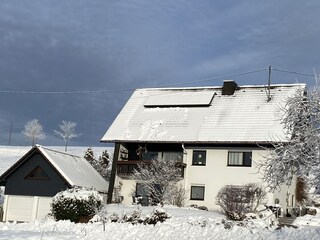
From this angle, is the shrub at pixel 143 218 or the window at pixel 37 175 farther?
the window at pixel 37 175

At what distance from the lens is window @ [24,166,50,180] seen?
34281 millimetres

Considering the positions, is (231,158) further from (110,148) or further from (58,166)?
(110,148)

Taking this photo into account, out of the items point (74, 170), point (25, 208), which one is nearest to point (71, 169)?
point (74, 170)

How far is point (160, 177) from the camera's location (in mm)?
33312

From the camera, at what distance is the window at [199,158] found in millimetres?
35131

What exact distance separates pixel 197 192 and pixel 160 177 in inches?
124

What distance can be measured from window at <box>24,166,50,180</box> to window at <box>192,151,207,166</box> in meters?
10.2

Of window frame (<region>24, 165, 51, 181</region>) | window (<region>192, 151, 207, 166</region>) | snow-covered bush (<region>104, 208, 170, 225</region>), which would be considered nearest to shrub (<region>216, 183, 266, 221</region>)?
window (<region>192, 151, 207, 166</region>)

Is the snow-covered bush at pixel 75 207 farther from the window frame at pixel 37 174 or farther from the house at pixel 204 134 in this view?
the house at pixel 204 134

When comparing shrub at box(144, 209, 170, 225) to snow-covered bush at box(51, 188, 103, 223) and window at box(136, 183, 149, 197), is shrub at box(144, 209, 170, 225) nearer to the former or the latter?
snow-covered bush at box(51, 188, 103, 223)

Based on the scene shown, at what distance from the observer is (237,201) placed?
1089 inches

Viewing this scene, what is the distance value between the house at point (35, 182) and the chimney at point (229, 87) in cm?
1278

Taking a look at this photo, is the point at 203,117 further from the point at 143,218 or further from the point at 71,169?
the point at 143,218

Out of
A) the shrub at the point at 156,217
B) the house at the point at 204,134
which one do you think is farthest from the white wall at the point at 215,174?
the shrub at the point at 156,217
